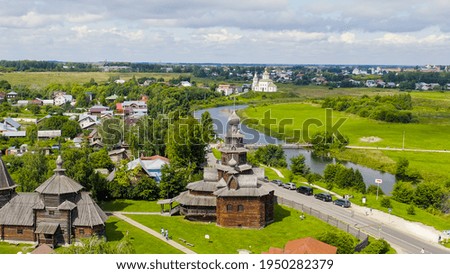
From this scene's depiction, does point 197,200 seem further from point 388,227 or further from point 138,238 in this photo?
point 388,227

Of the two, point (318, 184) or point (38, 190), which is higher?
point (38, 190)

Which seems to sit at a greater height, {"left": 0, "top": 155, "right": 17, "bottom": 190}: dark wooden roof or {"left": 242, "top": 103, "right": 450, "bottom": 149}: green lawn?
{"left": 0, "top": 155, "right": 17, "bottom": 190}: dark wooden roof

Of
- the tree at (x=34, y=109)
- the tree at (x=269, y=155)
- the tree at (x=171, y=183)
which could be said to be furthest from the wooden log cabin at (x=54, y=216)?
the tree at (x=34, y=109)

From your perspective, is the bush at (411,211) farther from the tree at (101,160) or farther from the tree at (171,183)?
the tree at (101,160)

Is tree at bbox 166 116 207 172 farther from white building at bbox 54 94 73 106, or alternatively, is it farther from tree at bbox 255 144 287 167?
white building at bbox 54 94 73 106

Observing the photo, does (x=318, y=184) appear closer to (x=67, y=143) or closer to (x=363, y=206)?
(x=363, y=206)

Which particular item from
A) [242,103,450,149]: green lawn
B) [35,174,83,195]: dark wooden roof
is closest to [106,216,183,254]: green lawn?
[35,174,83,195]: dark wooden roof

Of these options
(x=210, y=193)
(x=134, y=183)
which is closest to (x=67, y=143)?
(x=134, y=183)
